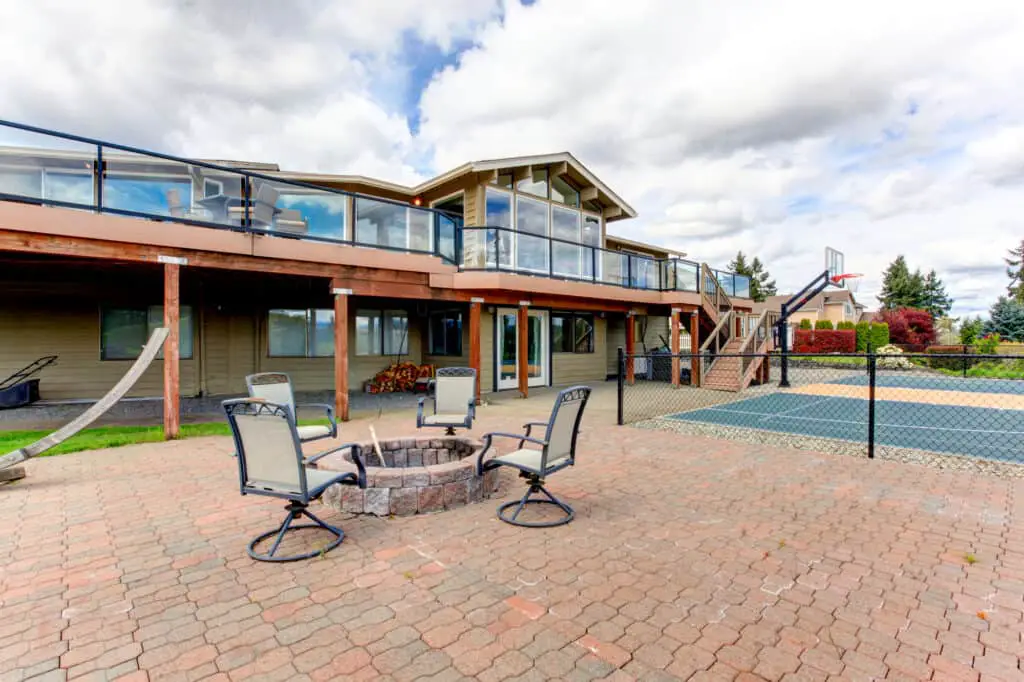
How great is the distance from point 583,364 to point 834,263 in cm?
1088

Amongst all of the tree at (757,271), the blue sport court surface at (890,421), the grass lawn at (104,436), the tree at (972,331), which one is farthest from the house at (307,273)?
the tree at (757,271)

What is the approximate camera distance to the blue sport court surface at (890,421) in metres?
7.38

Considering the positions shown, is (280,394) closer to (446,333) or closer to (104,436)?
(104,436)

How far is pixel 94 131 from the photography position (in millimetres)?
25562

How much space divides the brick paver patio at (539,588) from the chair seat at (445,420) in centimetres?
153

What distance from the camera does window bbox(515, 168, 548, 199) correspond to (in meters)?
14.2

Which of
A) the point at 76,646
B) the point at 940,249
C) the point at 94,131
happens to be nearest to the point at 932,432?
the point at 76,646

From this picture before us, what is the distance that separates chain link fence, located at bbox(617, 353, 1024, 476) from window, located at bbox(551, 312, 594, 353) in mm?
1613

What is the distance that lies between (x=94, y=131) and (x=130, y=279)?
2225cm

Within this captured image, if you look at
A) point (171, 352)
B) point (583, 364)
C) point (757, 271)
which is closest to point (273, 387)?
point (171, 352)

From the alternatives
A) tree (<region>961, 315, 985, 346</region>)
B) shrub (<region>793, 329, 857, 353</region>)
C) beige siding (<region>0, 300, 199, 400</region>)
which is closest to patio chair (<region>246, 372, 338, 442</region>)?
beige siding (<region>0, 300, 199, 400</region>)

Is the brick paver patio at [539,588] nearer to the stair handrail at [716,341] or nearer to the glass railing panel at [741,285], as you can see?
the stair handrail at [716,341]

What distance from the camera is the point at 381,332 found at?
14266 millimetres

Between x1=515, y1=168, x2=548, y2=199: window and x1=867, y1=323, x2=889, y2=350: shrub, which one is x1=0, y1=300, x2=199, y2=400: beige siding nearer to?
x1=515, y1=168, x2=548, y2=199: window
